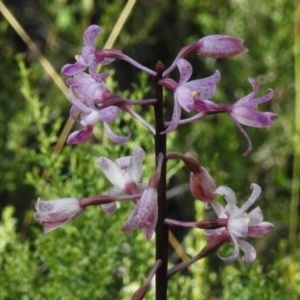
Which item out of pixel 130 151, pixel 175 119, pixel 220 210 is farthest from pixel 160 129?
pixel 130 151

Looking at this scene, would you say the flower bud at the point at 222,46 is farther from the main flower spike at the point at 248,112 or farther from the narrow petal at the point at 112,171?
the narrow petal at the point at 112,171

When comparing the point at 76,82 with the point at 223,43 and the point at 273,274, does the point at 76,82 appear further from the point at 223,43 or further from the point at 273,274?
the point at 273,274

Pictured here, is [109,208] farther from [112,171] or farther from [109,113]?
[109,113]

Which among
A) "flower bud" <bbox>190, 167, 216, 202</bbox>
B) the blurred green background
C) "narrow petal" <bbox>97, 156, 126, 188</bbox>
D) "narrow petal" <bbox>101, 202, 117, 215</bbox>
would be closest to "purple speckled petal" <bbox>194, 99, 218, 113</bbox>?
"flower bud" <bbox>190, 167, 216, 202</bbox>

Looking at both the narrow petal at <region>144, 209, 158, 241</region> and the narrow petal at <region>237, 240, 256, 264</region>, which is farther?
the narrow petal at <region>237, 240, 256, 264</region>

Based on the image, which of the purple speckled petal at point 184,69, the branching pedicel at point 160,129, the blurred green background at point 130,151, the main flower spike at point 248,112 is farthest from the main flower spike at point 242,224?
the blurred green background at point 130,151

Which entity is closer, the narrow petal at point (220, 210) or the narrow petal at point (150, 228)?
the narrow petal at point (150, 228)

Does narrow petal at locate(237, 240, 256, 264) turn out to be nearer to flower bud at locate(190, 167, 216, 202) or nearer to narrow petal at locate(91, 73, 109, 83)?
flower bud at locate(190, 167, 216, 202)

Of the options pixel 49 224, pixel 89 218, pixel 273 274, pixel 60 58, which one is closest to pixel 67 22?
pixel 60 58
